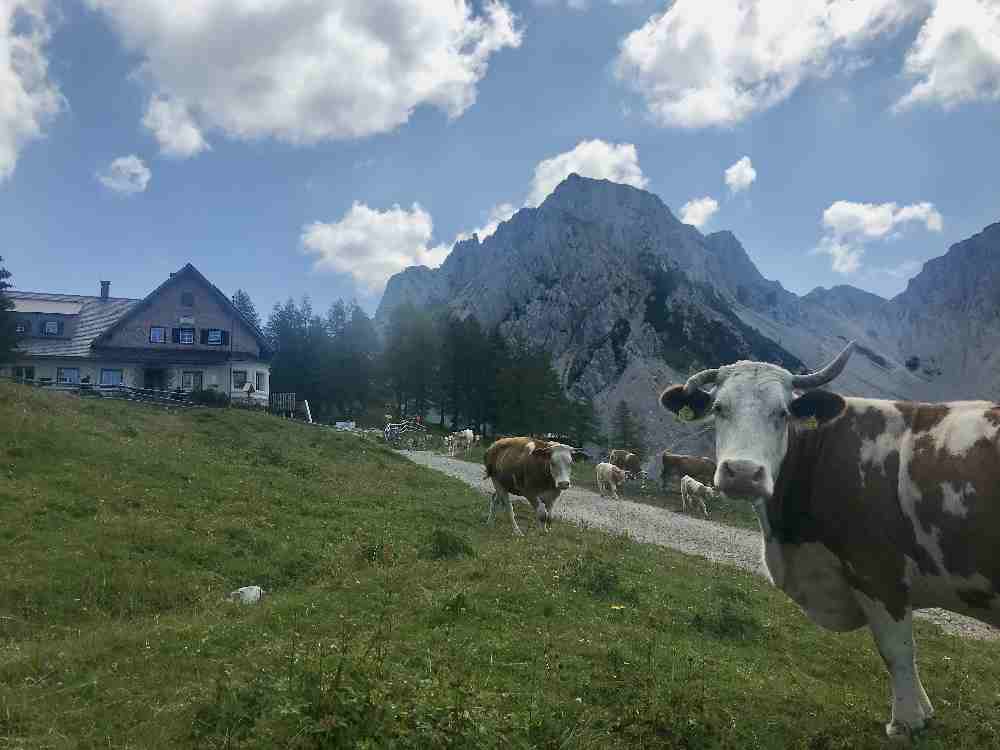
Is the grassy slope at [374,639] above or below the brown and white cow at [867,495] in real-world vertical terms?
below

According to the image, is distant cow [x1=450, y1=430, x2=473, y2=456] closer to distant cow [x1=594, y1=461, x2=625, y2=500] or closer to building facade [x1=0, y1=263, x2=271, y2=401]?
building facade [x1=0, y1=263, x2=271, y2=401]

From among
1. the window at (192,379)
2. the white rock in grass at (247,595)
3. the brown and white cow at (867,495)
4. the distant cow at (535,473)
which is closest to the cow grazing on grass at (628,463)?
the distant cow at (535,473)

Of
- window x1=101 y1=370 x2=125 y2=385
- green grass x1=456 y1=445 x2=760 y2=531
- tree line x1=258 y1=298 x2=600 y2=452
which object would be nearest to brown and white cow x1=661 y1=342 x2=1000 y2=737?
green grass x1=456 y1=445 x2=760 y2=531

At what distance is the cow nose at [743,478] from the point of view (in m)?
5.43

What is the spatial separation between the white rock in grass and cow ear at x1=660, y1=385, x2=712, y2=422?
7.26 meters

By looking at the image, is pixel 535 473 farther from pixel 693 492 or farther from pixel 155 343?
pixel 155 343

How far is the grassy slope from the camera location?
5062mm

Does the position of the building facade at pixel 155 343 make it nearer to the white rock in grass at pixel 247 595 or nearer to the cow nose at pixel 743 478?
the white rock in grass at pixel 247 595

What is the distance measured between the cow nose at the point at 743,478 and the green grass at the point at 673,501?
24769 mm

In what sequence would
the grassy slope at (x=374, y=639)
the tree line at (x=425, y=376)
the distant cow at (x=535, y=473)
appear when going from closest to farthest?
1. the grassy slope at (x=374, y=639)
2. the distant cow at (x=535, y=473)
3. the tree line at (x=425, y=376)

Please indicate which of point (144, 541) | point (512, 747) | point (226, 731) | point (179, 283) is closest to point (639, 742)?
point (512, 747)

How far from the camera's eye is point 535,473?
57.9 ft

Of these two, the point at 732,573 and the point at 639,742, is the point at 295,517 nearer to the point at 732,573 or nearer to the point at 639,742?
the point at 732,573

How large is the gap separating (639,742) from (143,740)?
4.10m
